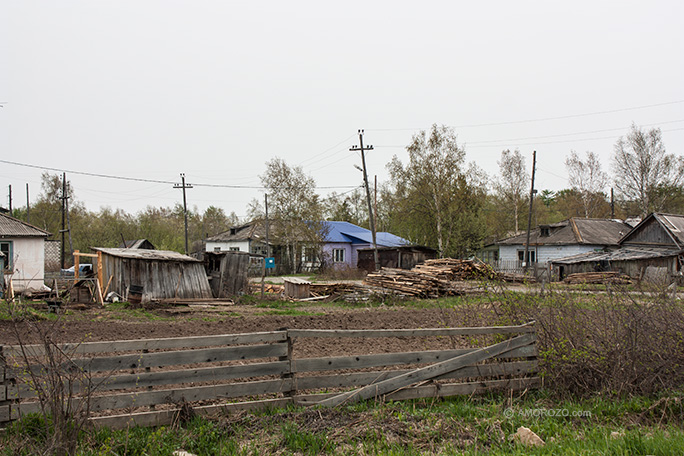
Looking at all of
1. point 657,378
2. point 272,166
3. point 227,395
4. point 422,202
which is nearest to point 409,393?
point 227,395

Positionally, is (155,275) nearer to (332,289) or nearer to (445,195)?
(332,289)

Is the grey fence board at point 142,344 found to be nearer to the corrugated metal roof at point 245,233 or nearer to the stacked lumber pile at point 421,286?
the stacked lumber pile at point 421,286

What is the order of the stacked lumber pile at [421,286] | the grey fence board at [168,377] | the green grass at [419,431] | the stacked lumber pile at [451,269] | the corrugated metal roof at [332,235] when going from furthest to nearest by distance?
the corrugated metal roof at [332,235], the stacked lumber pile at [451,269], the stacked lumber pile at [421,286], the grey fence board at [168,377], the green grass at [419,431]

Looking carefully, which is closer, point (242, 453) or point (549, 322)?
point (242, 453)

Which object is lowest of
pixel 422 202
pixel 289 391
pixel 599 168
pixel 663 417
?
pixel 663 417

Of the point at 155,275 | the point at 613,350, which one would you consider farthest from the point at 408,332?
the point at 155,275

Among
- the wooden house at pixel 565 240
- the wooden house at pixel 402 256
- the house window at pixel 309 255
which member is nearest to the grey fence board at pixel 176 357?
the wooden house at pixel 402 256

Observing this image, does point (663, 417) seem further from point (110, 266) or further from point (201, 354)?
point (110, 266)

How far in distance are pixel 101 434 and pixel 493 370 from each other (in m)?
4.73

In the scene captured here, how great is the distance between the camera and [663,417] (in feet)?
18.7

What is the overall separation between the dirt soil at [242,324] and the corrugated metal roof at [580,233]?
1079 inches

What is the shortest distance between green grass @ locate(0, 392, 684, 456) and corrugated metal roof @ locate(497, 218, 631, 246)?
3732cm

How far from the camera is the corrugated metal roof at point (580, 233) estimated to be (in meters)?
40.4

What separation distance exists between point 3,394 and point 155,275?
16672mm
